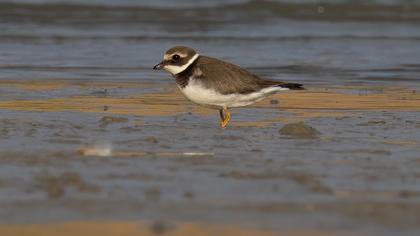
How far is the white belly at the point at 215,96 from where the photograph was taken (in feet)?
31.1

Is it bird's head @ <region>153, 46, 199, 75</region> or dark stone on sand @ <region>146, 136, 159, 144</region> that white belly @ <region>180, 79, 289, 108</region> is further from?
dark stone on sand @ <region>146, 136, 159, 144</region>

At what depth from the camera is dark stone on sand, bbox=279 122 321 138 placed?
8.62 metres

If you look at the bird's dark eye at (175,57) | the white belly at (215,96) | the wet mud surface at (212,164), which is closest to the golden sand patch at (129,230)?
the wet mud surface at (212,164)

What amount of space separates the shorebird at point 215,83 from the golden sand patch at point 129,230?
4105 mm

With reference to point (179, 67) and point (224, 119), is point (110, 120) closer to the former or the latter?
point (179, 67)

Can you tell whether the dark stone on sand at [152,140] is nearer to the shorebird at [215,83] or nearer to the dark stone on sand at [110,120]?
the dark stone on sand at [110,120]

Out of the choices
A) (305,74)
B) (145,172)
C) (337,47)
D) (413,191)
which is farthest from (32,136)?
(337,47)

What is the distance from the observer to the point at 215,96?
31.4 feet

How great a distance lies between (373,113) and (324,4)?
12946mm

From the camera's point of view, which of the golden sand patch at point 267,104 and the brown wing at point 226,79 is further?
the golden sand patch at point 267,104

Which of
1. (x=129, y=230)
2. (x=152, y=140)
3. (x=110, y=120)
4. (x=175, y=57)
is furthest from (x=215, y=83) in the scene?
(x=129, y=230)

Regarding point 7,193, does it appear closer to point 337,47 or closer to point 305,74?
point 305,74

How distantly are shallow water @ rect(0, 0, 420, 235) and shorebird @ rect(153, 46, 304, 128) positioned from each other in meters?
0.25

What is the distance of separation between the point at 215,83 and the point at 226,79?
136 millimetres
